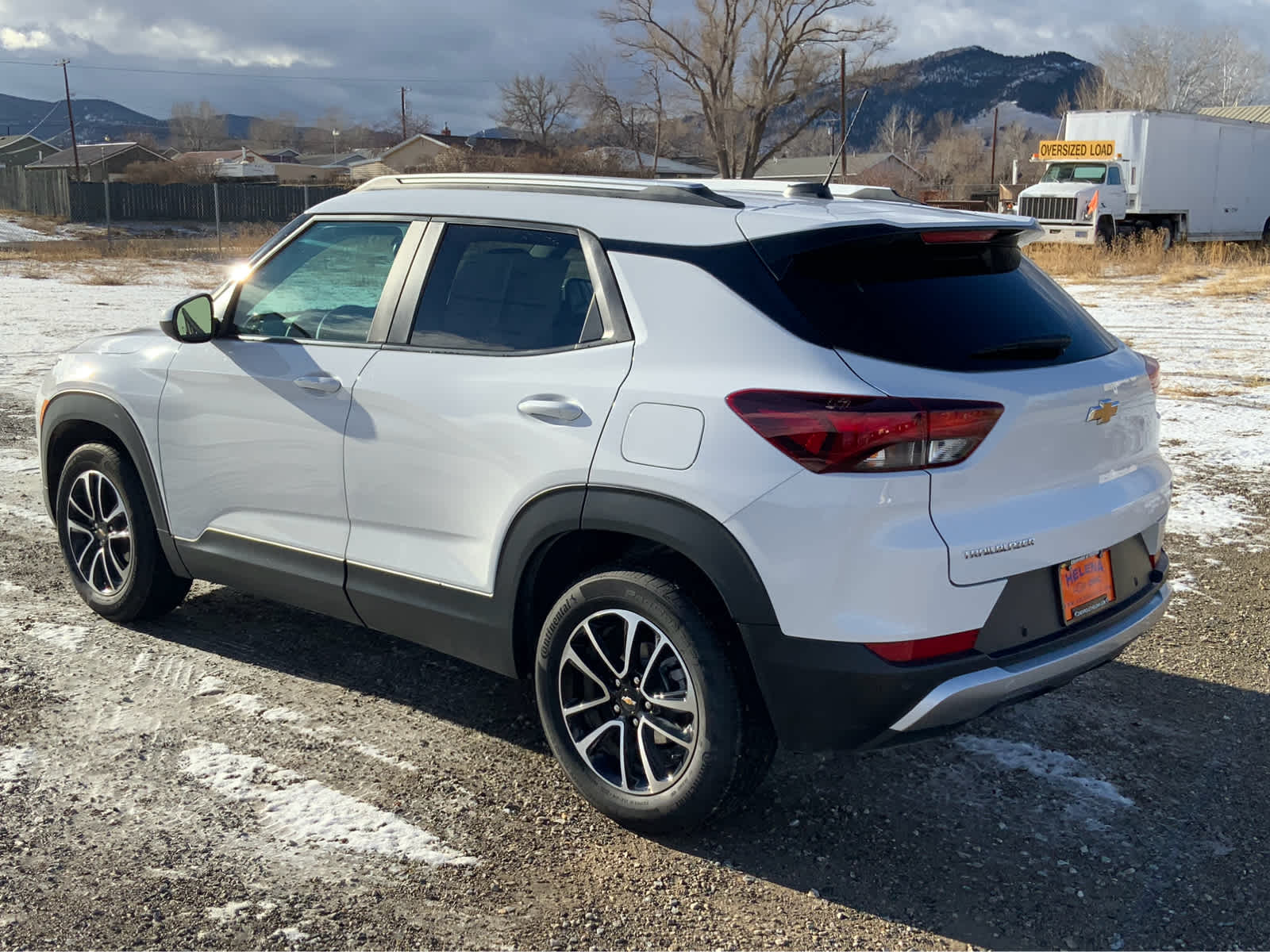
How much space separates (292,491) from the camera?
13.5ft

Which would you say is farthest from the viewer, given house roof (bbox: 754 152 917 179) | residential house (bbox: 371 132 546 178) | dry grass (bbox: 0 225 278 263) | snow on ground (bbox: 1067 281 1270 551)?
house roof (bbox: 754 152 917 179)

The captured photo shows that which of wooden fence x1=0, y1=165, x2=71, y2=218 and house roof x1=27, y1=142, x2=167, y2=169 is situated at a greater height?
house roof x1=27, y1=142, x2=167, y2=169

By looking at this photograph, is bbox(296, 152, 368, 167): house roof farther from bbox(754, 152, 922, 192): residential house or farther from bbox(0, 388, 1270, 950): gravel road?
bbox(0, 388, 1270, 950): gravel road

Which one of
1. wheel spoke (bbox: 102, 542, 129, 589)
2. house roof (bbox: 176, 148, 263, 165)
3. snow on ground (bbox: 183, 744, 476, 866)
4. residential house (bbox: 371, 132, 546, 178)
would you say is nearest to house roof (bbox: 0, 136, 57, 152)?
house roof (bbox: 176, 148, 263, 165)

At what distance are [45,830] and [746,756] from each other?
2.03 metres

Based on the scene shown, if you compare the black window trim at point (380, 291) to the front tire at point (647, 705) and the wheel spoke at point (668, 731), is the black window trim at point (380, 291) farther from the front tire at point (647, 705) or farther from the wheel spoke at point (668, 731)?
the wheel spoke at point (668, 731)

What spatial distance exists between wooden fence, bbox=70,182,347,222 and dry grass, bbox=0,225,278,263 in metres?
11.2

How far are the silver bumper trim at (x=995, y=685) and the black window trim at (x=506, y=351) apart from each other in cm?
127

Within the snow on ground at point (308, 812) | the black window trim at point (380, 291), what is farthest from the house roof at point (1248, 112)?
the snow on ground at point (308, 812)

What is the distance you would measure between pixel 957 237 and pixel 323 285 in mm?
2215

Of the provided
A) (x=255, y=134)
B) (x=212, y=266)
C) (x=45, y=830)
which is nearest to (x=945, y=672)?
(x=45, y=830)

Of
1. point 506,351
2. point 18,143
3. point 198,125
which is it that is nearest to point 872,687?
point 506,351

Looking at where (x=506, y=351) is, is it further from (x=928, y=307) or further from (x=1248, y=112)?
(x=1248, y=112)

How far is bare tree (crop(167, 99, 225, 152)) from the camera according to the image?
16762 centimetres
